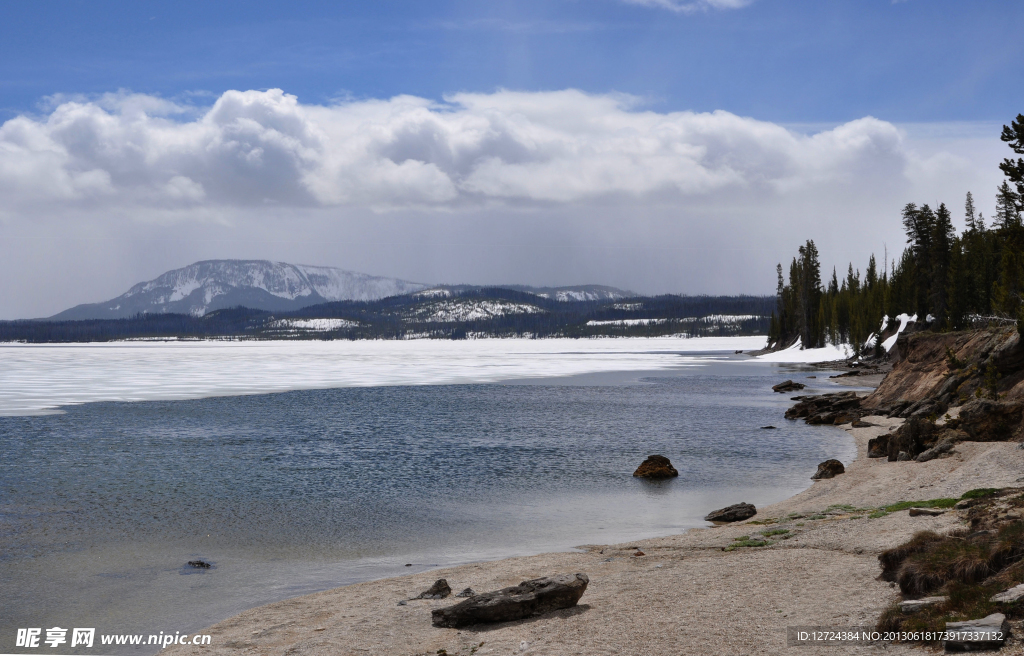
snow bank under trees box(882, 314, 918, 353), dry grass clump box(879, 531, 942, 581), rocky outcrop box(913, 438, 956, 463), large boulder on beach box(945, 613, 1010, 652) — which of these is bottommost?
rocky outcrop box(913, 438, 956, 463)

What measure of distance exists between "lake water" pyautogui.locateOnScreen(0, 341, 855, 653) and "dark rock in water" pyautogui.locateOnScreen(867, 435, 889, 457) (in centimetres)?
109

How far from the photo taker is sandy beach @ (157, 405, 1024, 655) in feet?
33.8

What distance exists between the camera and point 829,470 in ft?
84.7

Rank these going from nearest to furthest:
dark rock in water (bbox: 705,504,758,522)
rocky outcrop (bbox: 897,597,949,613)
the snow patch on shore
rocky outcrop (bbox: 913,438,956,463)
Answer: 1. rocky outcrop (bbox: 897,597,949,613)
2. dark rock in water (bbox: 705,504,758,522)
3. rocky outcrop (bbox: 913,438,956,463)
4. the snow patch on shore

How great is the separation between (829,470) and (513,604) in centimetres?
1752

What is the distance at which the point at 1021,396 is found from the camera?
2973cm

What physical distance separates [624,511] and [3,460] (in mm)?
24552

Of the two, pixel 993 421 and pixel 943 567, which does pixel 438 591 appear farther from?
pixel 993 421

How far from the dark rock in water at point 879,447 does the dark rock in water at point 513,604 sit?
21.0m

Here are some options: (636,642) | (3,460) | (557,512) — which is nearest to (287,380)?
(3,460)

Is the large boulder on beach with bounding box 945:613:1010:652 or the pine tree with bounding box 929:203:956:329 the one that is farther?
the pine tree with bounding box 929:203:956:329

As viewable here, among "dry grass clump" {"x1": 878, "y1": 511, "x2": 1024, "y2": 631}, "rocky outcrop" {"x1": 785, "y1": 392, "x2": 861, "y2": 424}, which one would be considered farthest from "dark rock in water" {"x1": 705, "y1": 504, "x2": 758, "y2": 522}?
"rocky outcrop" {"x1": 785, "y1": 392, "x2": 861, "y2": 424}

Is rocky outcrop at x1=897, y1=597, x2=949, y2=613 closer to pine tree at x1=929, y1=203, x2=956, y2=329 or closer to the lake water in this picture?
the lake water

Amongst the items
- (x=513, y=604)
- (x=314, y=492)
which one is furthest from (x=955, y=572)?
(x=314, y=492)
